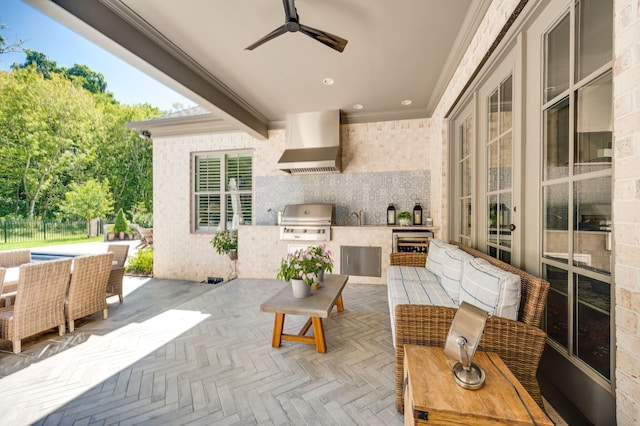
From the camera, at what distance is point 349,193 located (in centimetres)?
518

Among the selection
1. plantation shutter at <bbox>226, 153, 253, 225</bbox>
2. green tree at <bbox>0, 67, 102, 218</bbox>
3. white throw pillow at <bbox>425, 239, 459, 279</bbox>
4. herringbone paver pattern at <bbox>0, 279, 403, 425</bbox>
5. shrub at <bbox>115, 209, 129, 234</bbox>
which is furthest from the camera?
shrub at <bbox>115, 209, 129, 234</bbox>

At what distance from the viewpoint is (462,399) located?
3.24ft

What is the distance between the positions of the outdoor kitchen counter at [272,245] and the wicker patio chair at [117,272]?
187cm

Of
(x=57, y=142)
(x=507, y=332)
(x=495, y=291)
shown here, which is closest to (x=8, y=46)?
(x=57, y=142)

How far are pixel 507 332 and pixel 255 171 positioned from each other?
16.9 ft

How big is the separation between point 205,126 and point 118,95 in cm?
1571

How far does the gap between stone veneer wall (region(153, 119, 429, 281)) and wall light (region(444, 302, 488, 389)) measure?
13.2 feet

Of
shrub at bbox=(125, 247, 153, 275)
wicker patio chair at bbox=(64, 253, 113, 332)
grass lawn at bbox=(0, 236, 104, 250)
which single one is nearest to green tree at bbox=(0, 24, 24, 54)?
grass lawn at bbox=(0, 236, 104, 250)

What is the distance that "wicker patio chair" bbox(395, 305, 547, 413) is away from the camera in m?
1.34

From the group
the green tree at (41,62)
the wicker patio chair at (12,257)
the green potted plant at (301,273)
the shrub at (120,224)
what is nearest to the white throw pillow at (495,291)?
the green potted plant at (301,273)

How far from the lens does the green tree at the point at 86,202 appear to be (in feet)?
39.4

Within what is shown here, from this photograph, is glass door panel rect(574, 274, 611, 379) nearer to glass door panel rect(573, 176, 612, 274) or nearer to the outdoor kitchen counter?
glass door panel rect(573, 176, 612, 274)

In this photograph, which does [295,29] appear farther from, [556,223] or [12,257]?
[12,257]

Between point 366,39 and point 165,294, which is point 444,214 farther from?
point 165,294
